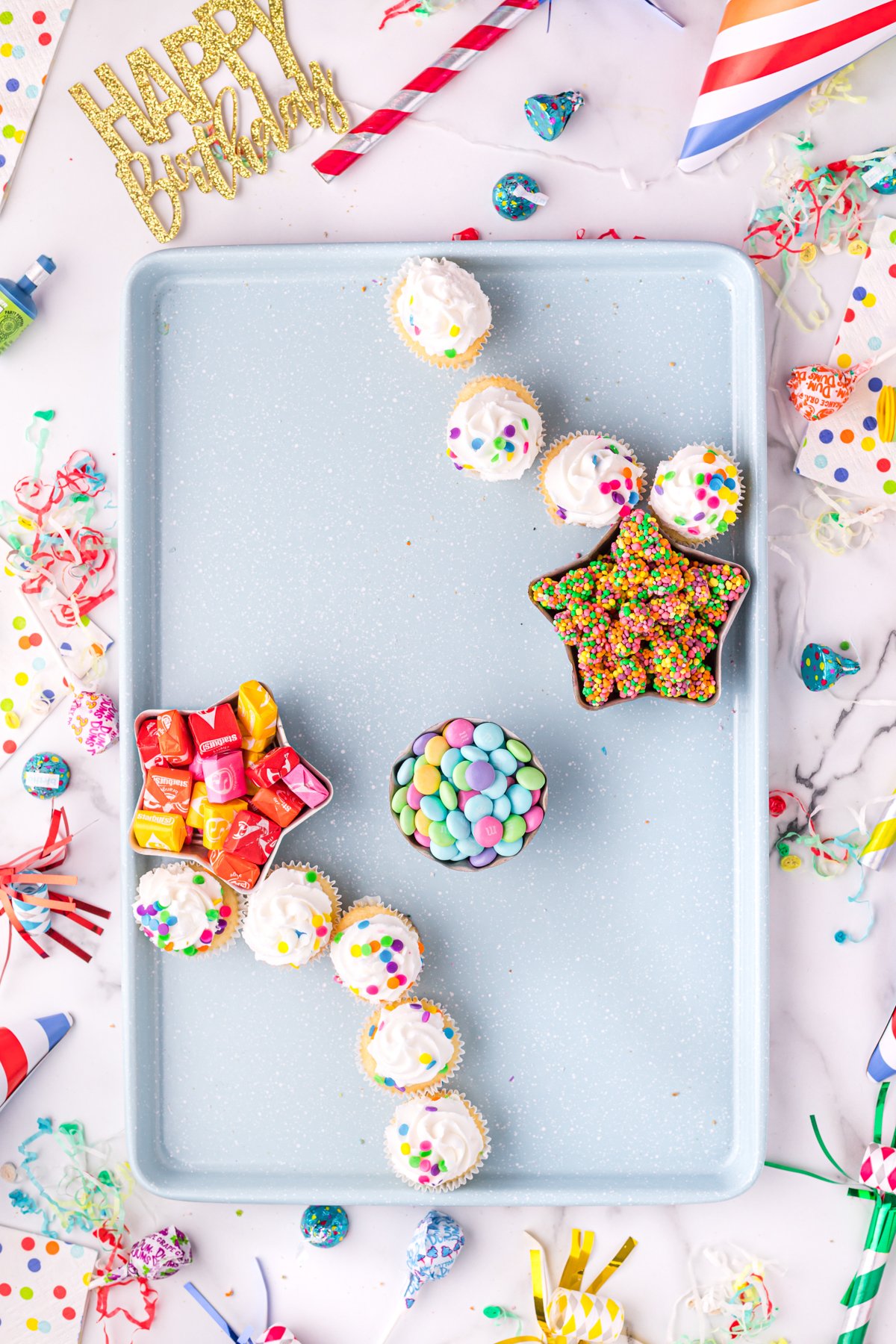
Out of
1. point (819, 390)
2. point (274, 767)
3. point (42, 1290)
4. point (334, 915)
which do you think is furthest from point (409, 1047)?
point (819, 390)

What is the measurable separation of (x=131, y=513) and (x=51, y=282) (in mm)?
540

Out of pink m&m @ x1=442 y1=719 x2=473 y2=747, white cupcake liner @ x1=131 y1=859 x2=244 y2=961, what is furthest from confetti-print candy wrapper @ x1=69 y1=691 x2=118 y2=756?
pink m&m @ x1=442 y1=719 x2=473 y2=747

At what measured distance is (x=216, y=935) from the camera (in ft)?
6.17

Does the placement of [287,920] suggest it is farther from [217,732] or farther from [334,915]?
[217,732]

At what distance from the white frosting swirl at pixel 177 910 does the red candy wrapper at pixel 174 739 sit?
0.76ft

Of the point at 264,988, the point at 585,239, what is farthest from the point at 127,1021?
the point at 585,239

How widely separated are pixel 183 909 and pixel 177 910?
11 millimetres

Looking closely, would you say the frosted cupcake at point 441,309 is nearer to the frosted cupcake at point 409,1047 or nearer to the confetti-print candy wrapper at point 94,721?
the confetti-print candy wrapper at point 94,721

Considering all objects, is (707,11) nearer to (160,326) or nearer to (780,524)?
(780,524)

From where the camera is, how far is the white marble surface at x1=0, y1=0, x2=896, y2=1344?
1932 mm

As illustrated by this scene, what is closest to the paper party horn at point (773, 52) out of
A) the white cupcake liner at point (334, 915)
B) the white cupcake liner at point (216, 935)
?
the white cupcake liner at point (334, 915)

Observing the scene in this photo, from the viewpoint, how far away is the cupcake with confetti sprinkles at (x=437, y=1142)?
6.04ft

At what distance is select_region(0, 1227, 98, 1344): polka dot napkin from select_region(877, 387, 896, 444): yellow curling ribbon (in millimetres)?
2379

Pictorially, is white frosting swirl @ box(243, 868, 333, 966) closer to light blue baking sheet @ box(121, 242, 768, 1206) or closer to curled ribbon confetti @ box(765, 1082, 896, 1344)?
light blue baking sheet @ box(121, 242, 768, 1206)
